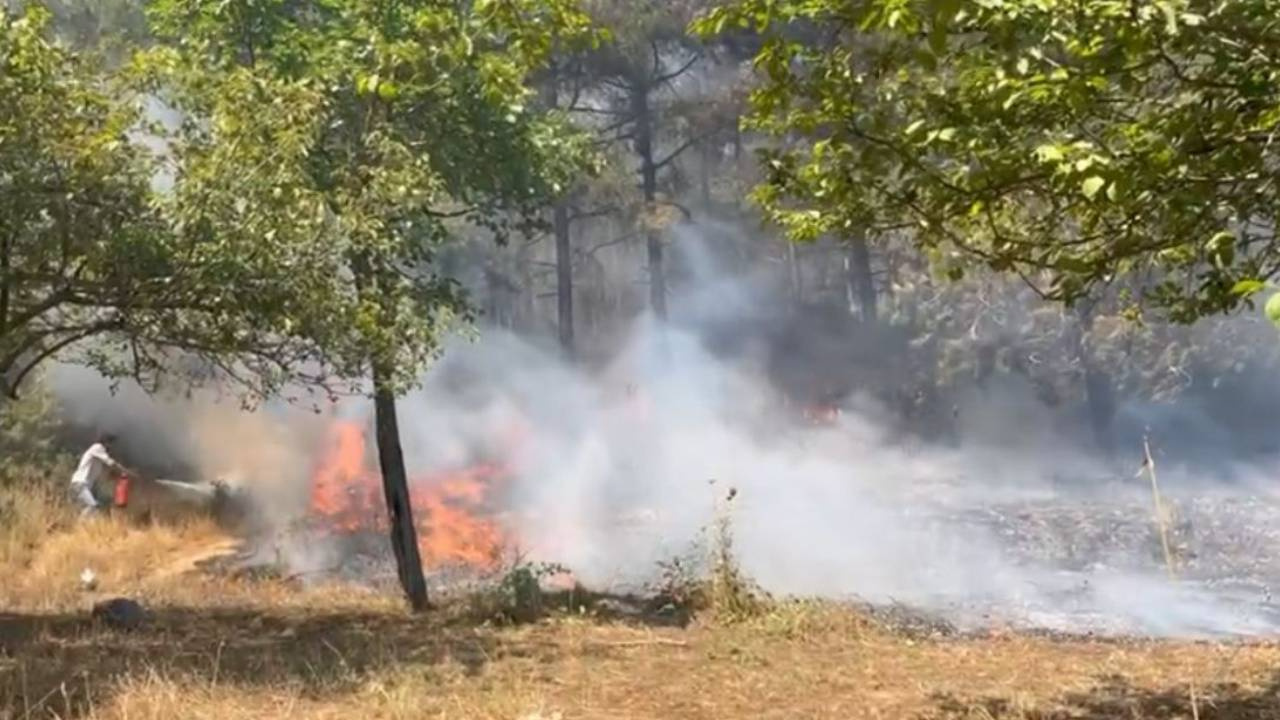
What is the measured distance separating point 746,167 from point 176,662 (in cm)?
2972

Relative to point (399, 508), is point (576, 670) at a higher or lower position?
lower

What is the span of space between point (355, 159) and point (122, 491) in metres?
9.32

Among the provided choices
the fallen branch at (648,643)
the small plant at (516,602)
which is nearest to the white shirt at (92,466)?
the small plant at (516,602)

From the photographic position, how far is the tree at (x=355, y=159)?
734cm

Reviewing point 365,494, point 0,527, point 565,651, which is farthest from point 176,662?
point 365,494

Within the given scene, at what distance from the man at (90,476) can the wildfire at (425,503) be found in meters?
2.91

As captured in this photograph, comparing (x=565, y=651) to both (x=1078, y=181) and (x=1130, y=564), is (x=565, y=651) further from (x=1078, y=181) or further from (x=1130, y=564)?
(x=1130, y=564)

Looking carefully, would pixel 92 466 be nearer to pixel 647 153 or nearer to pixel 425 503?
pixel 425 503

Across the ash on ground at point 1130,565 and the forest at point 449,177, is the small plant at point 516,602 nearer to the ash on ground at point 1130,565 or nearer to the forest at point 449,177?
the forest at point 449,177

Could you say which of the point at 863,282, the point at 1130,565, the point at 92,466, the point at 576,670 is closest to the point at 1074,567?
the point at 1130,565

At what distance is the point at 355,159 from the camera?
9.80m

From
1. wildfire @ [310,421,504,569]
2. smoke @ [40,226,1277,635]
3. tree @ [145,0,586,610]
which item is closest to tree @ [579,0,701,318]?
smoke @ [40,226,1277,635]

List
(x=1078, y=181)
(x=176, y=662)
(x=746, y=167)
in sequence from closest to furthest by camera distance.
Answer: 1. (x=1078, y=181)
2. (x=176, y=662)
3. (x=746, y=167)

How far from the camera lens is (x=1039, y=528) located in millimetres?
18250
